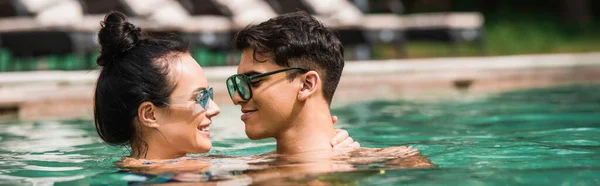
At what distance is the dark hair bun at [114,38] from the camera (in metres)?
3.91

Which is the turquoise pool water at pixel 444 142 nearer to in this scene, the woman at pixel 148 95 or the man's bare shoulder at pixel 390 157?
the man's bare shoulder at pixel 390 157

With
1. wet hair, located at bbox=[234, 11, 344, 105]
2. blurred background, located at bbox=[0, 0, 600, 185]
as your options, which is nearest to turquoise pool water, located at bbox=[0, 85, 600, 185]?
blurred background, located at bbox=[0, 0, 600, 185]

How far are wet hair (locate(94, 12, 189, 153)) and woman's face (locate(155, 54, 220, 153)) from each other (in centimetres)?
3

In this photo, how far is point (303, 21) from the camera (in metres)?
4.18

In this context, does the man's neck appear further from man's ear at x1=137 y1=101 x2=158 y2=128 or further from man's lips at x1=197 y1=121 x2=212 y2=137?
man's ear at x1=137 y1=101 x2=158 y2=128

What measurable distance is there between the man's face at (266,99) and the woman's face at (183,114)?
20cm

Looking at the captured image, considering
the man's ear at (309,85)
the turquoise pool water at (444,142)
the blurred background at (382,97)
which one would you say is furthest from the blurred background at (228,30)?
the man's ear at (309,85)

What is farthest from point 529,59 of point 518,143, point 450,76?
point 518,143

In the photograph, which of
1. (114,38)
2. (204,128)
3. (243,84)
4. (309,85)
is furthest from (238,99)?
(114,38)

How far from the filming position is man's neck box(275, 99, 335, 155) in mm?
4160

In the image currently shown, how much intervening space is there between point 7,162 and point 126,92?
1143mm

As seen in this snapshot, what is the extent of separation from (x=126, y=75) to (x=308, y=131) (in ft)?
2.69

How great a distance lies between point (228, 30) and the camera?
1202 cm

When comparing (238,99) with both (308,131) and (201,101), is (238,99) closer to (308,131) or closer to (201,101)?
(201,101)
